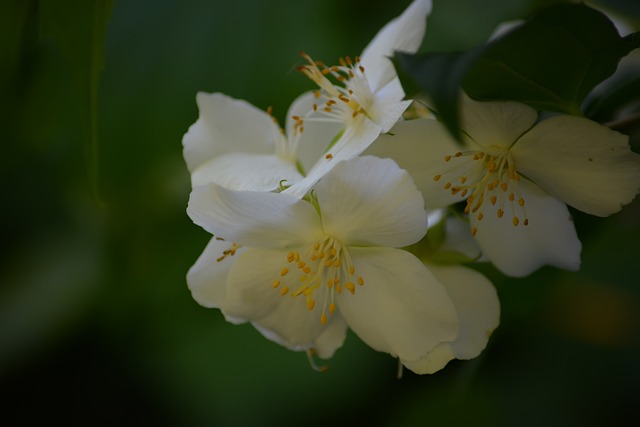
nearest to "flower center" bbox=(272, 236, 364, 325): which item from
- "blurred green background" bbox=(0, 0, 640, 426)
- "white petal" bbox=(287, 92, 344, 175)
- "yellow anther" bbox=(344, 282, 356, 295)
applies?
"yellow anther" bbox=(344, 282, 356, 295)

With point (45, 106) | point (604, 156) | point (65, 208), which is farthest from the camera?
point (65, 208)

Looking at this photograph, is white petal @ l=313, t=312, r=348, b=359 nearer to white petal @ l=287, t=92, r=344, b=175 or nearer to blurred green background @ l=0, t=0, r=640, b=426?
white petal @ l=287, t=92, r=344, b=175

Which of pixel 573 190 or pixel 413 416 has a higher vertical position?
pixel 573 190

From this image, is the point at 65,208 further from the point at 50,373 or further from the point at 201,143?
the point at 201,143

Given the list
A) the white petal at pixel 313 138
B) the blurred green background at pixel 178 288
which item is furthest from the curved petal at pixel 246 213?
the blurred green background at pixel 178 288

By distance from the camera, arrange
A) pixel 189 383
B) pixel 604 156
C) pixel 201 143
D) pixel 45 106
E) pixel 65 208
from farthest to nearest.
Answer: pixel 65 208
pixel 189 383
pixel 45 106
pixel 201 143
pixel 604 156

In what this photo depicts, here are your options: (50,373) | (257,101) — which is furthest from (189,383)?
(257,101)

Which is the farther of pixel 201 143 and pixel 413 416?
pixel 413 416
